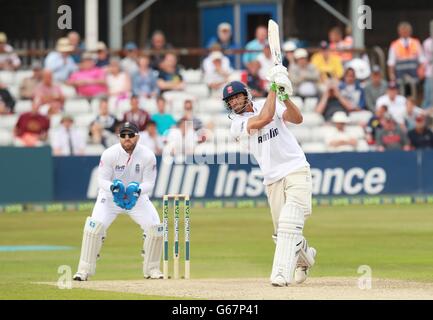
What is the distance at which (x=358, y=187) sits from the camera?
86.5 ft

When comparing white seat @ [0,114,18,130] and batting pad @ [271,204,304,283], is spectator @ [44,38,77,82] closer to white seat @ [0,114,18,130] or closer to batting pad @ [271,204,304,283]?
white seat @ [0,114,18,130]

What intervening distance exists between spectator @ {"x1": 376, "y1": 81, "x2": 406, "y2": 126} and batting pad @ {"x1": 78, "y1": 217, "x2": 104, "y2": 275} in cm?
1361

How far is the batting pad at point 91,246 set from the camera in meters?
14.5

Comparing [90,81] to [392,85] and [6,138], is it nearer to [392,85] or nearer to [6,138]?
[6,138]

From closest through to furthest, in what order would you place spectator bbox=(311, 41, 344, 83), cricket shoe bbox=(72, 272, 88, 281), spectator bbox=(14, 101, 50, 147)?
cricket shoe bbox=(72, 272, 88, 281), spectator bbox=(14, 101, 50, 147), spectator bbox=(311, 41, 344, 83)

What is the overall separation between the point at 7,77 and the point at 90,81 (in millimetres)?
1548

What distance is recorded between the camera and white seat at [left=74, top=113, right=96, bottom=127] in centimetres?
2581

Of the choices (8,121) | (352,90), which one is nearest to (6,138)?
(8,121)

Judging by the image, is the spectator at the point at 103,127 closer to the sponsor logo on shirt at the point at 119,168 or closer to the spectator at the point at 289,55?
the spectator at the point at 289,55

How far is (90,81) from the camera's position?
26562mm

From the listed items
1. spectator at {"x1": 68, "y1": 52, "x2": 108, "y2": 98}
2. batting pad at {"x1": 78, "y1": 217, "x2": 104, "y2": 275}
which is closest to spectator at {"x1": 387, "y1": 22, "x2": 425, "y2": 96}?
spectator at {"x1": 68, "y1": 52, "x2": 108, "y2": 98}

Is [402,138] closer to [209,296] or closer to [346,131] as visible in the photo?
[346,131]
